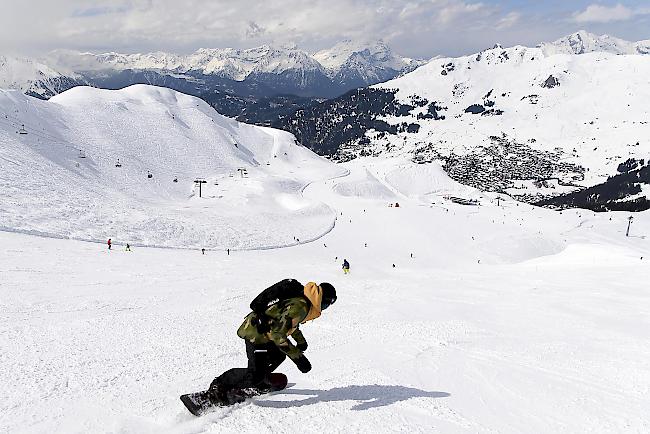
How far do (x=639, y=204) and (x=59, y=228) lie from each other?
21391cm

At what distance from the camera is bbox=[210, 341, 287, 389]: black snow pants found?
6.01 meters

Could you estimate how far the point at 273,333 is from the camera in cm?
568

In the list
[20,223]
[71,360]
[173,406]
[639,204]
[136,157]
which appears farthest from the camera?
[639,204]

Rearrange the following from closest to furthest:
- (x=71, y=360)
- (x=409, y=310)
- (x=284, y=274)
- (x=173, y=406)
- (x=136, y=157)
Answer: (x=173, y=406) → (x=71, y=360) → (x=409, y=310) → (x=284, y=274) → (x=136, y=157)

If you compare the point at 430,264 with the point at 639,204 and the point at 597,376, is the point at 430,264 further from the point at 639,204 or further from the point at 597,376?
the point at 639,204

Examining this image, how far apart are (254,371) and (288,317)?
3.59 feet

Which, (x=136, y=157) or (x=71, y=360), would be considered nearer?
(x=71, y=360)

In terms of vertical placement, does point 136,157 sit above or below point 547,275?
above

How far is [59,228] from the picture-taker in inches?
1563

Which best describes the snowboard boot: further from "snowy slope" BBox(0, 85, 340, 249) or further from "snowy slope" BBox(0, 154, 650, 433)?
"snowy slope" BBox(0, 85, 340, 249)

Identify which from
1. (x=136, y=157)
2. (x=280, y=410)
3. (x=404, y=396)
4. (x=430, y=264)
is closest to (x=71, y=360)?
(x=280, y=410)

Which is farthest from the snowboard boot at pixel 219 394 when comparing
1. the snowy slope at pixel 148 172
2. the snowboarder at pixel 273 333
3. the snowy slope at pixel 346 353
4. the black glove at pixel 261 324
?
the snowy slope at pixel 148 172

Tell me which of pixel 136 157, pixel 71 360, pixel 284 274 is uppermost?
pixel 136 157

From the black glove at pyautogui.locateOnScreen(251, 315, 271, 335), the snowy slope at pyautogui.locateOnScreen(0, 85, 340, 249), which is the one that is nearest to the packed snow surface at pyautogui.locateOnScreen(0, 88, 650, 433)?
the black glove at pyautogui.locateOnScreen(251, 315, 271, 335)
